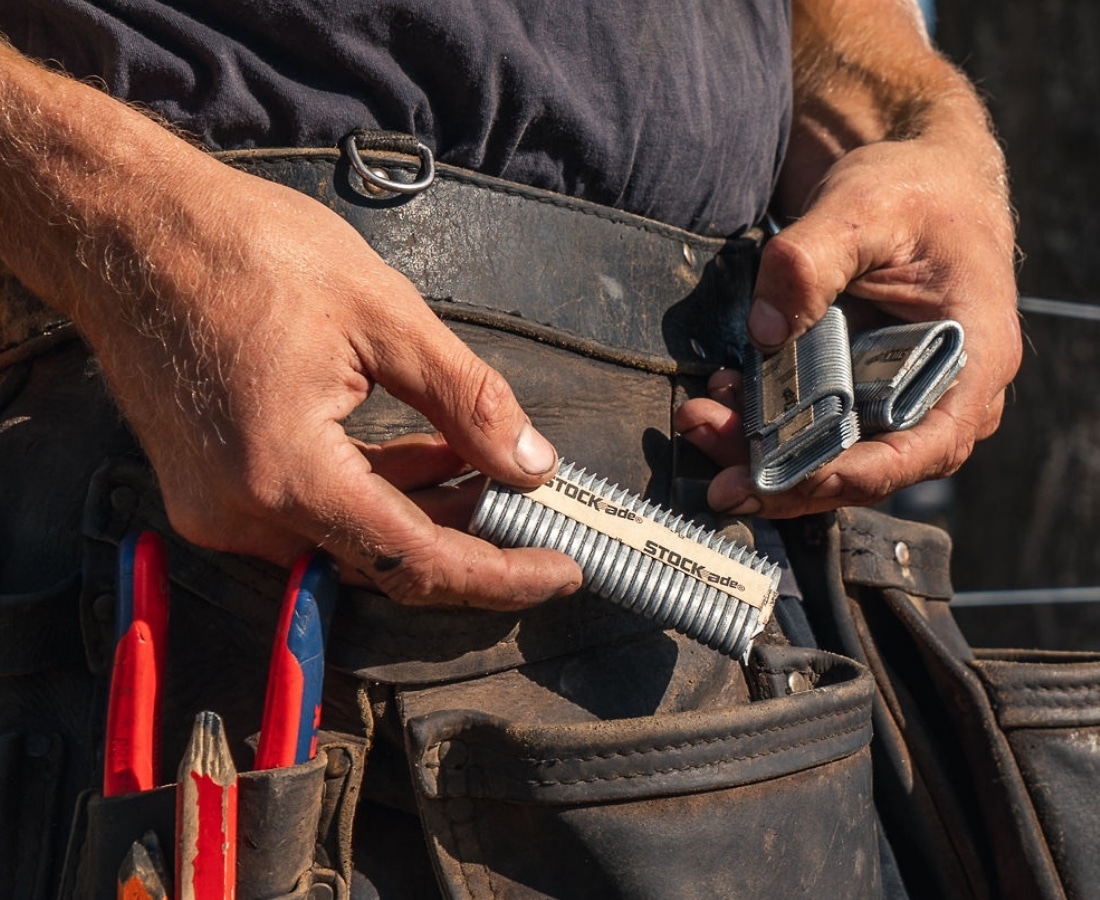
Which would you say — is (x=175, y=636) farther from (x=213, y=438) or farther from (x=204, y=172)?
(x=204, y=172)

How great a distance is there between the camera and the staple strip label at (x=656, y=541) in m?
0.99

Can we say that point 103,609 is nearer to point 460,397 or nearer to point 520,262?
point 460,397

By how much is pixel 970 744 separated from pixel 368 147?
87 centimetres

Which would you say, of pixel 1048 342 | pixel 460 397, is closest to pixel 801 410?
pixel 460 397

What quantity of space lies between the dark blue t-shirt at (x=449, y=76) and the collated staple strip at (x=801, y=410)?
208 mm

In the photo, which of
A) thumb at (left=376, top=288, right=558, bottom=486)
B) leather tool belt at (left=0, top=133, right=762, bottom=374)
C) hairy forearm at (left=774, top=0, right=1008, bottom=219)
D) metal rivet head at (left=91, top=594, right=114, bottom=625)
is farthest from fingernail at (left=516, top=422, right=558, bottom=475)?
hairy forearm at (left=774, top=0, right=1008, bottom=219)

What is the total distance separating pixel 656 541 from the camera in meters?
1.00

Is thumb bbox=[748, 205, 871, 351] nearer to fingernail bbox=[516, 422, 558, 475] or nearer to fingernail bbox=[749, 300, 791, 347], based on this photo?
fingernail bbox=[749, 300, 791, 347]

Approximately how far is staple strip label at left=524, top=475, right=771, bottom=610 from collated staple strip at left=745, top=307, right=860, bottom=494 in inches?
4.9

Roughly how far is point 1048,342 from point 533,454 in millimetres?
3278

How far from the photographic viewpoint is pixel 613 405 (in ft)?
3.71

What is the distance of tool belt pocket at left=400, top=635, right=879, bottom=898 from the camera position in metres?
0.92

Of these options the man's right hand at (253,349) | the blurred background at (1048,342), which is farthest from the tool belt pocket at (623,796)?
the blurred background at (1048,342)

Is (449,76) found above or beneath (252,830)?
above
